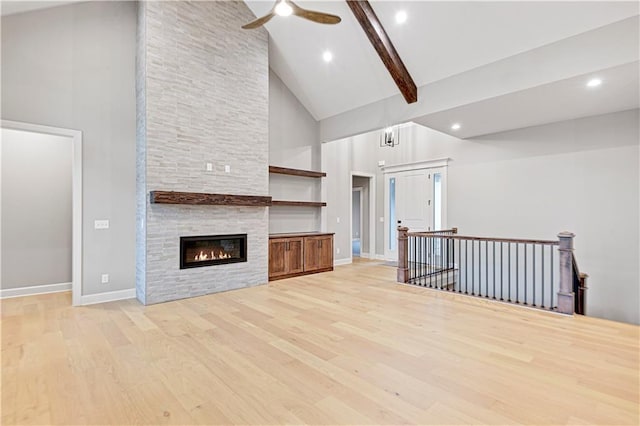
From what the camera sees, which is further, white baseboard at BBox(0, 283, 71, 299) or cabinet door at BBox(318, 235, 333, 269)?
cabinet door at BBox(318, 235, 333, 269)

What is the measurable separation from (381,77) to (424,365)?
4680 millimetres

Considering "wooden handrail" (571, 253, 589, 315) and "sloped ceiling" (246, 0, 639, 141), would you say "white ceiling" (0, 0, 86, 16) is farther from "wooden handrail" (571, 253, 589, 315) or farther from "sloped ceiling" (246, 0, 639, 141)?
"wooden handrail" (571, 253, 589, 315)

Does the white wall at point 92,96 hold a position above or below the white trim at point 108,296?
above

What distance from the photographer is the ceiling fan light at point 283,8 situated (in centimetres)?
330

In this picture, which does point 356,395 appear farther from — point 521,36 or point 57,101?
point 57,101

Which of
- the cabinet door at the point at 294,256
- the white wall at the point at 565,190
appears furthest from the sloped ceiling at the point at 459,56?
the cabinet door at the point at 294,256

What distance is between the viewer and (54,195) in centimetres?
520

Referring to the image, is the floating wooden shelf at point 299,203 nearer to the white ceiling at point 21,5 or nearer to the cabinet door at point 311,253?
the cabinet door at point 311,253

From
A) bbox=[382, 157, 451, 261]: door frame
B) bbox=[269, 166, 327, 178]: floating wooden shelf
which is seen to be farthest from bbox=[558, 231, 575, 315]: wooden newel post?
bbox=[269, 166, 327, 178]: floating wooden shelf

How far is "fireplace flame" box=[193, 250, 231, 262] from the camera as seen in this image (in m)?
4.98

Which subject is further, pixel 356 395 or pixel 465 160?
pixel 465 160

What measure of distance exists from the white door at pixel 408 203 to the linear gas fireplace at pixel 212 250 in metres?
4.50

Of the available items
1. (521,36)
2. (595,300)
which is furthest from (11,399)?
(595,300)

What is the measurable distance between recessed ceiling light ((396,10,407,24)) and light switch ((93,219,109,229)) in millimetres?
5131
